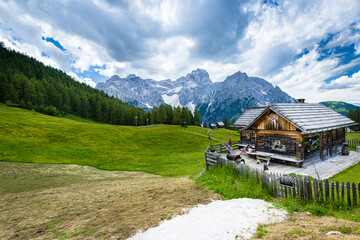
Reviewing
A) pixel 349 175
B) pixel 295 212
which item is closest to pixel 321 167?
pixel 349 175

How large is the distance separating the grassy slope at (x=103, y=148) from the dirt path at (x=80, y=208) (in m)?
8.39

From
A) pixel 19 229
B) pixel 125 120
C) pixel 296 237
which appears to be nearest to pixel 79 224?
pixel 19 229

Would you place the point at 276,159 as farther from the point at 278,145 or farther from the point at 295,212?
the point at 295,212

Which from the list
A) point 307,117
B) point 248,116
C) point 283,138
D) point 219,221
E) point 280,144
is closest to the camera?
point 219,221

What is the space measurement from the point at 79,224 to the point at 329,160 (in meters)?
24.9

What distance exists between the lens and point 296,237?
489cm

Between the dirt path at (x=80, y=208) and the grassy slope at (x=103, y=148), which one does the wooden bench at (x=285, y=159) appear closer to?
the grassy slope at (x=103, y=148)

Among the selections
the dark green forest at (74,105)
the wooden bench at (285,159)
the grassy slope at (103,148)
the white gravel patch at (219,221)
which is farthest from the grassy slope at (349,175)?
the dark green forest at (74,105)

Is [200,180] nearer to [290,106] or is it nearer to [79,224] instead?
[79,224]

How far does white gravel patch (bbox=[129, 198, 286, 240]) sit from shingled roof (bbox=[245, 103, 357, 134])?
517 inches

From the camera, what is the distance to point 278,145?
19453mm

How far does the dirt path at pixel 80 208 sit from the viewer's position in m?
6.44

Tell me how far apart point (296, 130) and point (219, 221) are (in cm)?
1613

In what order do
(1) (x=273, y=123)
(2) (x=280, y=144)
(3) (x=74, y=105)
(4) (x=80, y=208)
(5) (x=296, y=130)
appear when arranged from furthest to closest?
(3) (x=74, y=105) → (1) (x=273, y=123) → (2) (x=280, y=144) → (5) (x=296, y=130) → (4) (x=80, y=208)
